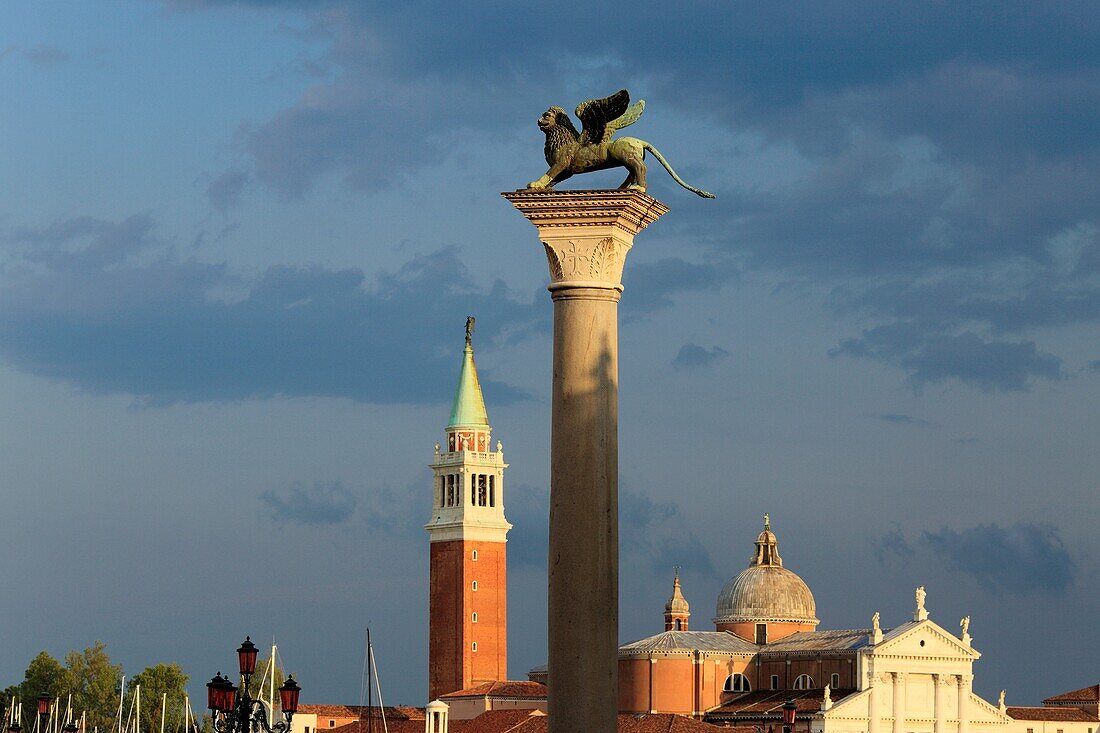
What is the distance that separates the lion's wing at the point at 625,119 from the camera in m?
17.0

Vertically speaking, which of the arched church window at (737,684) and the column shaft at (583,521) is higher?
the arched church window at (737,684)

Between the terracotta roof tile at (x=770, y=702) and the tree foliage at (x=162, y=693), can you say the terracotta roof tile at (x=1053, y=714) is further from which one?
the tree foliage at (x=162, y=693)

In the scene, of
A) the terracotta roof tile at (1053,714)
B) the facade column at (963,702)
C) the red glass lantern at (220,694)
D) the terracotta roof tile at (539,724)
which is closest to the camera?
the red glass lantern at (220,694)

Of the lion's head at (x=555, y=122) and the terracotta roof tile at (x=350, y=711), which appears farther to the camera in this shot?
the terracotta roof tile at (x=350, y=711)

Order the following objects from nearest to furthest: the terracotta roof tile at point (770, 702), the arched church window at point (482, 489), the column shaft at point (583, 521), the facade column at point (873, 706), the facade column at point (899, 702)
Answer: the column shaft at point (583, 521)
the facade column at point (873, 706)
the terracotta roof tile at point (770, 702)
the facade column at point (899, 702)
the arched church window at point (482, 489)

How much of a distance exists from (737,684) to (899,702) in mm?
8499

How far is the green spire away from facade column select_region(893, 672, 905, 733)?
25.0m

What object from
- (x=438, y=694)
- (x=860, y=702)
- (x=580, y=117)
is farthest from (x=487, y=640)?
(x=580, y=117)

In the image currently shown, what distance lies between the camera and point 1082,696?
3991 inches

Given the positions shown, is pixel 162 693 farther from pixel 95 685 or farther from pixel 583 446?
pixel 583 446

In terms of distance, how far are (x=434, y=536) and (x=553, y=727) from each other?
86640 millimetres

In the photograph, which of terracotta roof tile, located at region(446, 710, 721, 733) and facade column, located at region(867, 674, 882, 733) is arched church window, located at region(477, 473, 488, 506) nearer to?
terracotta roof tile, located at region(446, 710, 721, 733)

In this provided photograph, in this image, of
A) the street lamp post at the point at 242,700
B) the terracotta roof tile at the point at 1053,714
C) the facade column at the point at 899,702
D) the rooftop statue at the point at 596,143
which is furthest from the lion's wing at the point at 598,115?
the terracotta roof tile at the point at 1053,714

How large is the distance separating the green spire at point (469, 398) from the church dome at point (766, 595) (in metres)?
14.4
